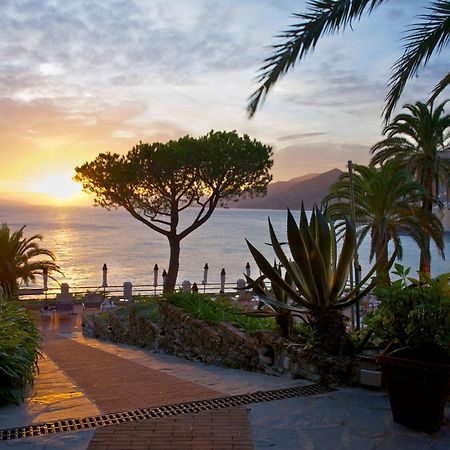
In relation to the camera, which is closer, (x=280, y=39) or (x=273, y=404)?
(x=273, y=404)

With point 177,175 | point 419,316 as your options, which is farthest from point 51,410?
point 177,175

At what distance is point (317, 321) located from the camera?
5.01 meters

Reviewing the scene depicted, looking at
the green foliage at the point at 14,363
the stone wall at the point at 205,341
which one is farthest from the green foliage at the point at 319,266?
the green foliage at the point at 14,363

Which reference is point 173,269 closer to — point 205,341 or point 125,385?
point 205,341

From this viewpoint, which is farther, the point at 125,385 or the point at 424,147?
the point at 424,147

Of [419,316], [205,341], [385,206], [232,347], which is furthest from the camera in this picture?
[385,206]

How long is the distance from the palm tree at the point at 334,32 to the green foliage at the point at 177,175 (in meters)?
16.3

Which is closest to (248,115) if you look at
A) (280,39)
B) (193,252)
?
(280,39)

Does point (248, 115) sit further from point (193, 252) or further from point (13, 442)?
point (193, 252)

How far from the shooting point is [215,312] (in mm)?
7730

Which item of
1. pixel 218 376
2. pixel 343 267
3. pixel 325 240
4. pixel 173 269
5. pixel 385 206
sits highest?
pixel 385 206

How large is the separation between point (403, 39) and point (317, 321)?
3.07 metres

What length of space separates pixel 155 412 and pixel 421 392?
1.95 m

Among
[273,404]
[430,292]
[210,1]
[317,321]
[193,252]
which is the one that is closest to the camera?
[430,292]
